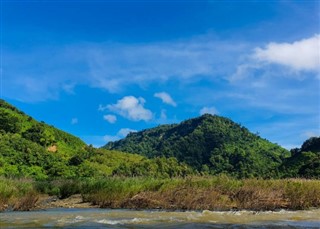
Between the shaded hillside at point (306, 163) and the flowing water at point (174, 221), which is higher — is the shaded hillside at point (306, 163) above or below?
above

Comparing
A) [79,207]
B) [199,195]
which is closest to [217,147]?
[79,207]

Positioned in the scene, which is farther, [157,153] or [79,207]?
[157,153]

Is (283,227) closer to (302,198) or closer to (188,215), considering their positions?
(188,215)

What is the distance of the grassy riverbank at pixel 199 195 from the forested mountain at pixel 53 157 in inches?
1569

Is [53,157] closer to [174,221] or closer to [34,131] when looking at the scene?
[34,131]

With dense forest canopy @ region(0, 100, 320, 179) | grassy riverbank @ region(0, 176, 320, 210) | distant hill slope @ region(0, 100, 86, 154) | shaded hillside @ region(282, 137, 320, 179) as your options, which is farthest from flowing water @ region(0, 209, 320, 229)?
distant hill slope @ region(0, 100, 86, 154)

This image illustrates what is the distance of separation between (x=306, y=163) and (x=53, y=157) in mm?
45161

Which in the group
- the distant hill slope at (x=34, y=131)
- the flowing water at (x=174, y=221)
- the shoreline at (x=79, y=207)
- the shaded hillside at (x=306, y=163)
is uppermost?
the distant hill slope at (x=34, y=131)

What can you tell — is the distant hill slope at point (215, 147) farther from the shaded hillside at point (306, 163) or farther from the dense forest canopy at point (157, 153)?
the shaded hillside at point (306, 163)

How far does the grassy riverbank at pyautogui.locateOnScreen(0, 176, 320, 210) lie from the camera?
23.5 m

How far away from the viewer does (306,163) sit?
7144cm

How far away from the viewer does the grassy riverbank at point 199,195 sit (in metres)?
23.5

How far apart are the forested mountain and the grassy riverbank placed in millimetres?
39859

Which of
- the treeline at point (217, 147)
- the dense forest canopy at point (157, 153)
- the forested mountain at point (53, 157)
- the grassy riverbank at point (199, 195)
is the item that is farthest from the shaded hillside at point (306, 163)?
the forested mountain at point (53, 157)
